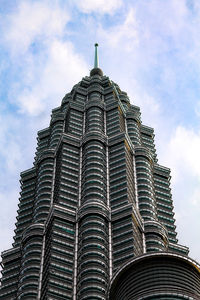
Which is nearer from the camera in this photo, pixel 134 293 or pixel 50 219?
pixel 134 293

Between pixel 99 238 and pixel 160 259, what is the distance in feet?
180

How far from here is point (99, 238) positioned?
17688 cm

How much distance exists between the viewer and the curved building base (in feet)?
390

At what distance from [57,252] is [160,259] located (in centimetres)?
5807

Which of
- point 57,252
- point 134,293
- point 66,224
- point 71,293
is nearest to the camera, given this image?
point 134,293

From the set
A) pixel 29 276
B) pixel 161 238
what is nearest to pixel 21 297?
pixel 29 276

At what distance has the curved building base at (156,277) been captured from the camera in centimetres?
11900

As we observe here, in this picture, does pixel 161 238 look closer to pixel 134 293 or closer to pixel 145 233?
pixel 145 233

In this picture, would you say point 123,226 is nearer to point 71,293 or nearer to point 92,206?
point 92,206

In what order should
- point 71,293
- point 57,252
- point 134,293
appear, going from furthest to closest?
point 57,252 < point 71,293 < point 134,293

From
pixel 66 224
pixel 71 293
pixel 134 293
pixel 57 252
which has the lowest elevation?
pixel 134 293

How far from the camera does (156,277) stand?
12100cm

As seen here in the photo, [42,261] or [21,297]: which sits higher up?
[42,261]

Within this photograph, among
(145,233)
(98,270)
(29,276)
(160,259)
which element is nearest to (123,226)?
(145,233)
